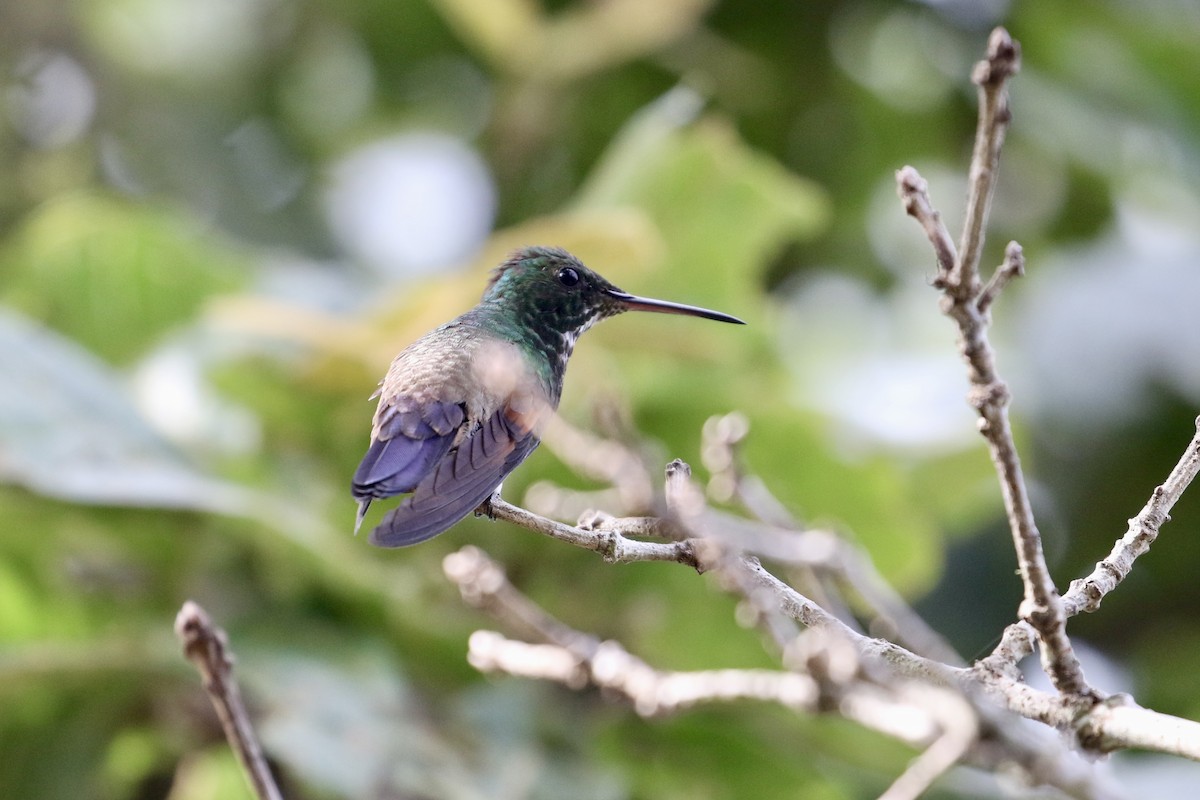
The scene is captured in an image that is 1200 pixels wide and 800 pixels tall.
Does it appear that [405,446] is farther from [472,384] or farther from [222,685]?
[222,685]

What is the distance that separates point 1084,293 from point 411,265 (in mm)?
2037

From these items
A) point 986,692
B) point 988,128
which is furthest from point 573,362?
point 988,128

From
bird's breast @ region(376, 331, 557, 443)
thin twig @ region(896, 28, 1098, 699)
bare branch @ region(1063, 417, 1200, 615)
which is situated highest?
bird's breast @ region(376, 331, 557, 443)

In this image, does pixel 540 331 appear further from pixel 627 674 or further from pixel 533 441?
pixel 627 674

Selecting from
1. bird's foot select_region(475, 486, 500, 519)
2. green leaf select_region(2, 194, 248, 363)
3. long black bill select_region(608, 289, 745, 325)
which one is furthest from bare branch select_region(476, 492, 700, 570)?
green leaf select_region(2, 194, 248, 363)

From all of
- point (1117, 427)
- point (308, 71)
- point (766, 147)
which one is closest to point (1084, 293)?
point (1117, 427)

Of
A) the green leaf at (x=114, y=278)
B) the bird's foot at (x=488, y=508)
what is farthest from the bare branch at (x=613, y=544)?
the green leaf at (x=114, y=278)

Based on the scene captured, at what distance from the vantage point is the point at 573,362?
2459 millimetres

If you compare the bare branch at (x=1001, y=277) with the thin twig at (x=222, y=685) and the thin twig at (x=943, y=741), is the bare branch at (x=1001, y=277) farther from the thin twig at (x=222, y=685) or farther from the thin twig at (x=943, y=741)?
the thin twig at (x=222, y=685)

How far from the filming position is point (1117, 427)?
4.00m

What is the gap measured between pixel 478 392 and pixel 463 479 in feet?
0.57

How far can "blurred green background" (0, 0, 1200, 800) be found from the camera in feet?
8.18

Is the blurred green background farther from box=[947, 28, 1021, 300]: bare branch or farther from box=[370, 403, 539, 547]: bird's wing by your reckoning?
box=[947, 28, 1021, 300]: bare branch

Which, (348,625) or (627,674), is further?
(348,625)
